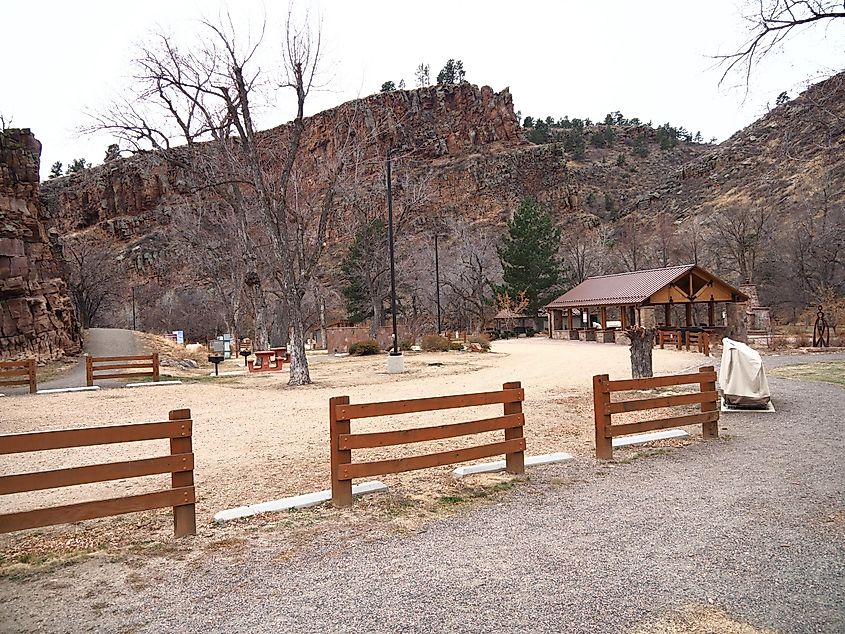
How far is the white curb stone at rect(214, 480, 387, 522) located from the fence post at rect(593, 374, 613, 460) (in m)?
2.59

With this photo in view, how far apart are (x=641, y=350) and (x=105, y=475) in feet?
37.1

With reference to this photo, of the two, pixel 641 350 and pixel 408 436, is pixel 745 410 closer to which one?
pixel 641 350

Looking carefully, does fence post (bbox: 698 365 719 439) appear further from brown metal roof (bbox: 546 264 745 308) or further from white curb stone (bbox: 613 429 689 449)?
brown metal roof (bbox: 546 264 745 308)

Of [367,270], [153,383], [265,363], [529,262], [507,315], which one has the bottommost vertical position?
[153,383]

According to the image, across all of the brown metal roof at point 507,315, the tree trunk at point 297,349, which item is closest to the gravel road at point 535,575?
the tree trunk at point 297,349

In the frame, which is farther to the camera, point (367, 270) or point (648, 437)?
point (367, 270)

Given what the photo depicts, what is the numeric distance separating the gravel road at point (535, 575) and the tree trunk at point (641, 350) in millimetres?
7646

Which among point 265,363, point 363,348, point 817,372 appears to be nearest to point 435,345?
point 363,348

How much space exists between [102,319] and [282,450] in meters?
58.8

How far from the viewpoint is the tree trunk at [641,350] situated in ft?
43.8

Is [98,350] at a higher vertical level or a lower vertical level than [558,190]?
lower

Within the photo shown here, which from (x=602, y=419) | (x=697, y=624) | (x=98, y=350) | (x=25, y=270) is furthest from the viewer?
(x=98, y=350)

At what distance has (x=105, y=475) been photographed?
4.33m

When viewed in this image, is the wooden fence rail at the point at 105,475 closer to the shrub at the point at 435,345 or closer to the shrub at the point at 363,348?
the shrub at the point at 363,348
